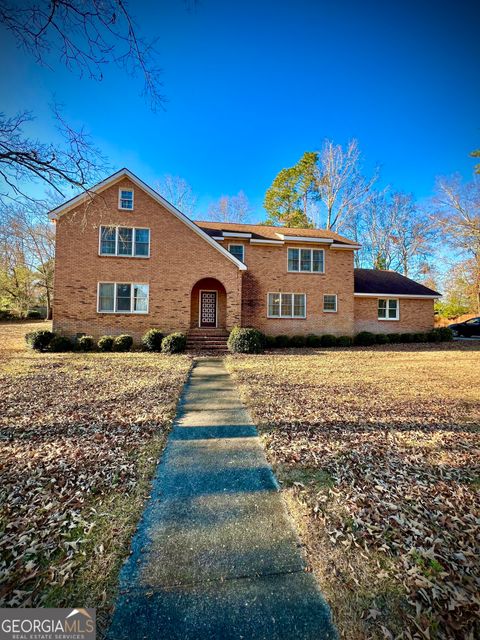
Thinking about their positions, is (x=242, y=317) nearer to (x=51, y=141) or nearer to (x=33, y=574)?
(x=51, y=141)

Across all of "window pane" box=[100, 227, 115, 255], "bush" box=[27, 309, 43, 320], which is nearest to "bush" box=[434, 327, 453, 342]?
"window pane" box=[100, 227, 115, 255]

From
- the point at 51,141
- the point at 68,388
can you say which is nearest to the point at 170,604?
the point at 68,388

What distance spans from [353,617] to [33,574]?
219 cm

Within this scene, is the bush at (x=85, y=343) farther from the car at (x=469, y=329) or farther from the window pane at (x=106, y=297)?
the car at (x=469, y=329)

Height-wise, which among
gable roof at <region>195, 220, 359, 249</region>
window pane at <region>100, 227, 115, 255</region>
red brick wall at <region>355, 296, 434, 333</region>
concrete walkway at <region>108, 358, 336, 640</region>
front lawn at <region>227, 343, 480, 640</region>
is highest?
gable roof at <region>195, 220, 359, 249</region>

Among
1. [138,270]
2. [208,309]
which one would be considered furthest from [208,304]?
[138,270]

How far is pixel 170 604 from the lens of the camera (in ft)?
6.10

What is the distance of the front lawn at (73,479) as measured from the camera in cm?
202

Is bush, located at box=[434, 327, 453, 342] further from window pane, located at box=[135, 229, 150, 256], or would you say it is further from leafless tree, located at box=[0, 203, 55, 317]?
leafless tree, located at box=[0, 203, 55, 317]

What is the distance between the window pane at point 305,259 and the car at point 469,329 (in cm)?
1477

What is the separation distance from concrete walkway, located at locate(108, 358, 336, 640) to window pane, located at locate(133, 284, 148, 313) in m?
11.8

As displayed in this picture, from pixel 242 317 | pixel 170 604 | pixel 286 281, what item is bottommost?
pixel 170 604

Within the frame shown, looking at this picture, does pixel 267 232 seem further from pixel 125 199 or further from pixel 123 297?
pixel 123 297

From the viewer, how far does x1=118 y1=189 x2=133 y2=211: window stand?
47.4ft
